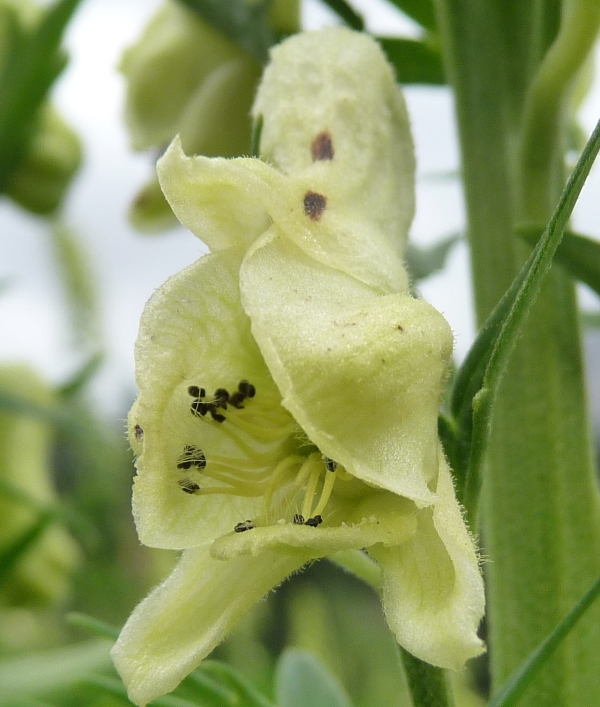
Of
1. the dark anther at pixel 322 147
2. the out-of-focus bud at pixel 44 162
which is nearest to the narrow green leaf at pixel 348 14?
the dark anther at pixel 322 147

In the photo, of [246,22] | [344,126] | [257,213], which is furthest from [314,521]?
[246,22]

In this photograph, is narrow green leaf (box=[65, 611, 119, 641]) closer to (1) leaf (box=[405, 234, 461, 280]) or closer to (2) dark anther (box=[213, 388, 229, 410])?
(2) dark anther (box=[213, 388, 229, 410])

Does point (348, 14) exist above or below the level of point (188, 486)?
above

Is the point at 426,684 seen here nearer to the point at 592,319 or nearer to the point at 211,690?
the point at 211,690

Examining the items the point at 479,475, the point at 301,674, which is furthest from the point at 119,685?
the point at 479,475

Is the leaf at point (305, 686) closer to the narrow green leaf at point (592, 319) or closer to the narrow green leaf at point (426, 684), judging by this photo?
the narrow green leaf at point (426, 684)
